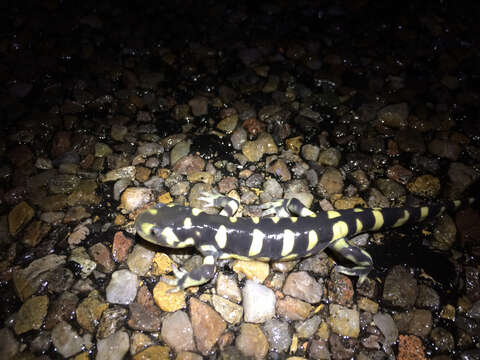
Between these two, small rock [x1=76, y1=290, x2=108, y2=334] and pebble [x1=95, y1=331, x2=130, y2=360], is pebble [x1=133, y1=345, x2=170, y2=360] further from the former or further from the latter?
small rock [x1=76, y1=290, x2=108, y2=334]

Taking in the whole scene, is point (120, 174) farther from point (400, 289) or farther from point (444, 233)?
point (444, 233)

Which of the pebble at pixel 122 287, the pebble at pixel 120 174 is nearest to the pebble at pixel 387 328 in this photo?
the pebble at pixel 122 287

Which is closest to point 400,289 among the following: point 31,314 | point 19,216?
point 31,314

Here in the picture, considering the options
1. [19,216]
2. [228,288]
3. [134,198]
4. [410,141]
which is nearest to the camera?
[228,288]

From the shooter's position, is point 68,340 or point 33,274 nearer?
point 68,340

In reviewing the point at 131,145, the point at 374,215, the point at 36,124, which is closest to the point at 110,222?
the point at 131,145

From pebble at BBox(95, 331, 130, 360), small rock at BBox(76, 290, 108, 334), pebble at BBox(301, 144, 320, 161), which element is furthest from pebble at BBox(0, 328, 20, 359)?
pebble at BBox(301, 144, 320, 161)
